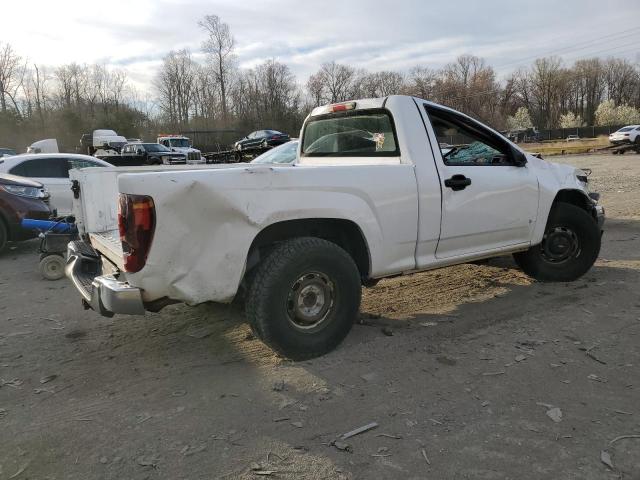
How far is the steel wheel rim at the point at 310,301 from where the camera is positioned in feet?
11.5

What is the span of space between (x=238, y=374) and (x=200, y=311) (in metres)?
1.43

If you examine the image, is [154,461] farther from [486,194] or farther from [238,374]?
[486,194]

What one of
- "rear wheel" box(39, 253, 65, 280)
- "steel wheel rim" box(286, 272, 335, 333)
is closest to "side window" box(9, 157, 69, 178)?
"rear wheel" box(39, 253, 65, 280)

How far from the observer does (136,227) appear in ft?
9.74

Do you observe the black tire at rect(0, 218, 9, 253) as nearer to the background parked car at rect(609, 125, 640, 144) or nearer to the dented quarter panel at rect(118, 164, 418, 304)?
the dented quarter panel at rect(118, 164, 418, 304)

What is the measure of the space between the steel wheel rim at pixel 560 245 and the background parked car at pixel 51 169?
7866 mm

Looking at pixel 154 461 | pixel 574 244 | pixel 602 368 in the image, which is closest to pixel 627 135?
pixel 574 244

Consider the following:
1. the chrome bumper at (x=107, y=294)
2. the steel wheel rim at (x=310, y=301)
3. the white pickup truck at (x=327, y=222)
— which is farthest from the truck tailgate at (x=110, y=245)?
the steel wheel rim at (x=310, y=301)

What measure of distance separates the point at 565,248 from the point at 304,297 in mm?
3366

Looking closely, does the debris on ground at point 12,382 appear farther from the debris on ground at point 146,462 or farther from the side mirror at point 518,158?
the side mirror at point 518,158

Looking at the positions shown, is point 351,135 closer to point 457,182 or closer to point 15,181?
point 457,182

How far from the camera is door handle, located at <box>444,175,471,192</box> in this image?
13.5 ft

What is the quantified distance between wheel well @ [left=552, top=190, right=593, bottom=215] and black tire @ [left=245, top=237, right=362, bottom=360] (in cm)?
303

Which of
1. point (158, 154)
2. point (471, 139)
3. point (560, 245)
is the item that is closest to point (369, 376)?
point (471, 139)
